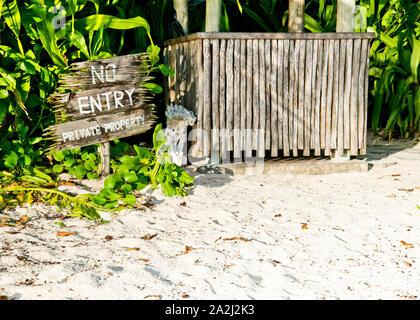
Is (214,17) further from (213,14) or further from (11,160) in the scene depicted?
(11,160)

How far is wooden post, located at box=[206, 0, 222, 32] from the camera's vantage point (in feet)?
14.6

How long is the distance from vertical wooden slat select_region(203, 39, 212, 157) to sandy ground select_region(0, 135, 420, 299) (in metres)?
0.35

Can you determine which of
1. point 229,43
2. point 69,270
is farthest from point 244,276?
point 229,43

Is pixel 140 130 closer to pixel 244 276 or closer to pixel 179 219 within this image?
pixel 179 219

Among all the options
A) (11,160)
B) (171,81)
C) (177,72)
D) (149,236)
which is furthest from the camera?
(171,81)

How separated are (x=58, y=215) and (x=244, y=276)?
1471 millimetres

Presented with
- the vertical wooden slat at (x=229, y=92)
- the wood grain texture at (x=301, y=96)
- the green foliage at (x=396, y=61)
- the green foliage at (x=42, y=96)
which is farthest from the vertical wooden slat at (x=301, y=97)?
the green foliage at (x=396, y=61)

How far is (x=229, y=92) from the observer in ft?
14.1

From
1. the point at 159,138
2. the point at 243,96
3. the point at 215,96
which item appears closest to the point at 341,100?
the point at 243,96

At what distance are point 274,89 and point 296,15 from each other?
0.80 metres

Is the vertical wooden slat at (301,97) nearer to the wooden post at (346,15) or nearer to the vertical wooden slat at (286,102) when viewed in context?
the vertical wooden slat at (286,102)

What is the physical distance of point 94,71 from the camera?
373 centimetres

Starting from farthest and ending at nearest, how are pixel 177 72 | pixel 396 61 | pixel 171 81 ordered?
Answer: pixel 396 61, pixel 171 81, pixel 177 72

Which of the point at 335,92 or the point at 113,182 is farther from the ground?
the point at 335,92
